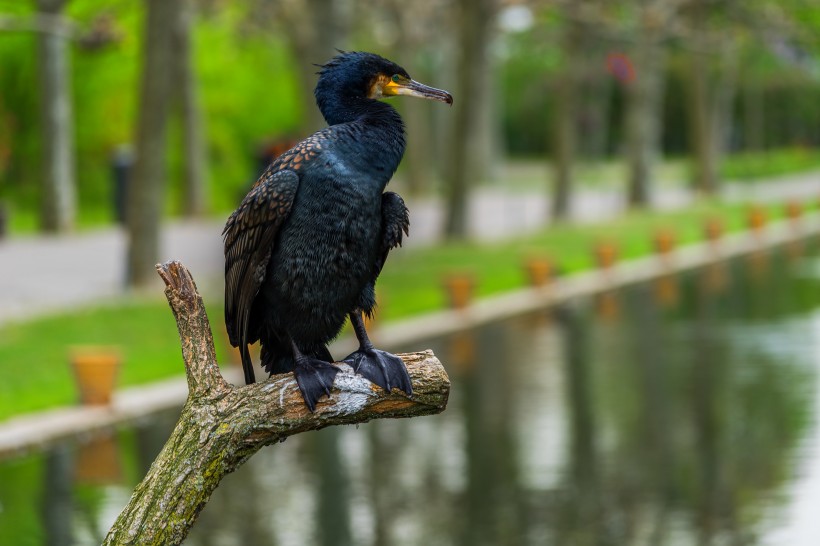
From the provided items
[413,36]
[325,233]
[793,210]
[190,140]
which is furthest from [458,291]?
[413,36]

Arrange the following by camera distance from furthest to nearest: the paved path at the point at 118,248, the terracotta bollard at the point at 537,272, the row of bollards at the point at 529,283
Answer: the terracotta bollard at the point at 537,272, the paved path at the point at 118,248, the row of bollards at the point at 529,283

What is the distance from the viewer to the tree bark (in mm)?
4531

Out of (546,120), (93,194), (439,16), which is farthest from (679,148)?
(93,194)

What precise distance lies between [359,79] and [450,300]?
20229 mm

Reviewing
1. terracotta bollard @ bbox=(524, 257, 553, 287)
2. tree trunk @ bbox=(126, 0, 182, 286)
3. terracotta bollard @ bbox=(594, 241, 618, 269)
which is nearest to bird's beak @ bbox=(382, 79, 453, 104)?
tree trunk @ bbox=(126, 0, 182, 286)

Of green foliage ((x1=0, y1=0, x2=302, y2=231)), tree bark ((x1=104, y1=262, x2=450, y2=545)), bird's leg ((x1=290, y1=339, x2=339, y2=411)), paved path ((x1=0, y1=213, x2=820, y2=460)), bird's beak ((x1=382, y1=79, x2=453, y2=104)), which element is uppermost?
green foliage ((x1=0, y1=0, x2=302, y2=231))

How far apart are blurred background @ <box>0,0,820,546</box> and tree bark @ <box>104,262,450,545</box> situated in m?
6.57

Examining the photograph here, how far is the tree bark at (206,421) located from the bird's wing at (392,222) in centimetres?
32

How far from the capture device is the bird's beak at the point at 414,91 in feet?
13.2

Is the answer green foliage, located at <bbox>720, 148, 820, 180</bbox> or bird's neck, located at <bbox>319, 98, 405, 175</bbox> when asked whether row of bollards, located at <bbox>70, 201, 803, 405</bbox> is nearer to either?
bird's neck, located at <bbox>319, 98, 405, 175</bbox>

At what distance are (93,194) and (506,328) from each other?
2578 cm

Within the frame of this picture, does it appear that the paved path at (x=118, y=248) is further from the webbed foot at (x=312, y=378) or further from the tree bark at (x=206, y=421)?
the webbed foot at (x=312, y=378)

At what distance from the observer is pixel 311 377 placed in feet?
14.4

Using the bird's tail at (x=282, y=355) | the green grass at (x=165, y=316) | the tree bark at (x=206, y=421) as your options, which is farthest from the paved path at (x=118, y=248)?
the bird's tail at (x=282, y=355)
